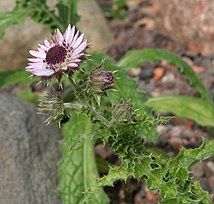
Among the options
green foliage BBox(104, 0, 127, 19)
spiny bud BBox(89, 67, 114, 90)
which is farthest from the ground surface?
spiny bud BBox(89, 67, 114, 90)

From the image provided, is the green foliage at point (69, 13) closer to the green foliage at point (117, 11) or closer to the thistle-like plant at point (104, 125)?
the thistle-like plant at point (104, 125)

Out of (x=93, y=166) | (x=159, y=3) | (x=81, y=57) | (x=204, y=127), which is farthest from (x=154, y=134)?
(x=159, y=3)

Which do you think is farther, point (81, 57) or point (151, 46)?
point (151, 46)

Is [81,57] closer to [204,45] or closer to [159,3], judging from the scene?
[204,45]

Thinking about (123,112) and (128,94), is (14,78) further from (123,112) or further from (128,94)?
(123,112)

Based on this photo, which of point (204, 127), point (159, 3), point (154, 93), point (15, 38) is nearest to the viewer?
point (204, 127)

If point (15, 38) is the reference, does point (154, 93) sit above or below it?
below

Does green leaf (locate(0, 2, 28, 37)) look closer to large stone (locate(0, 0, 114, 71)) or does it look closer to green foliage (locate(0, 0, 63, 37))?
green foliage (locate(0, 0, 63, 37))

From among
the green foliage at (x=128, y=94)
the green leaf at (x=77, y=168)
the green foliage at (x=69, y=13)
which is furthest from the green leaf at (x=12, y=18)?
the green leaf at (x=77, y=168)
